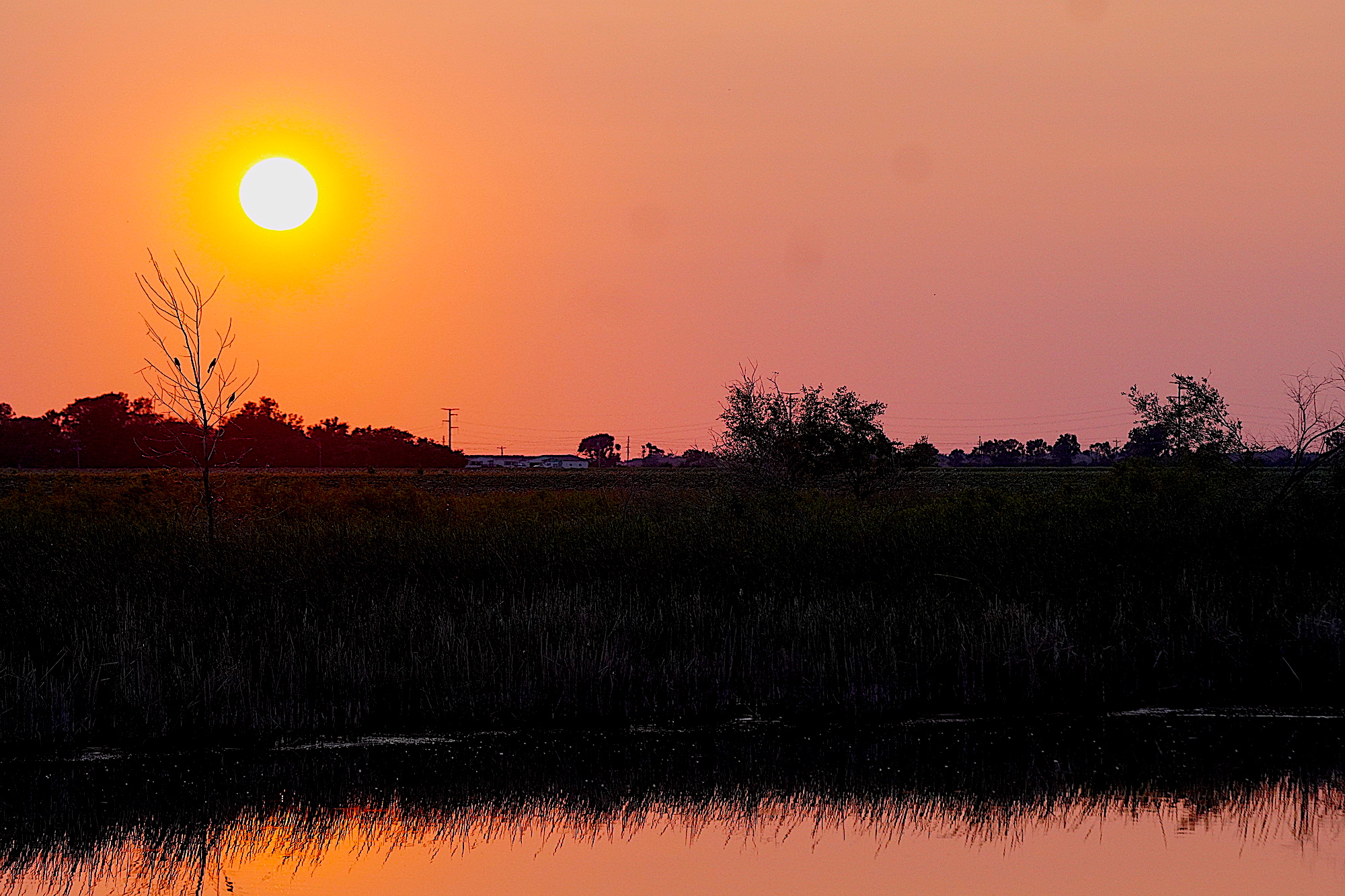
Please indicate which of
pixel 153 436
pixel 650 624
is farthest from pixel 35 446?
pixel 650 624

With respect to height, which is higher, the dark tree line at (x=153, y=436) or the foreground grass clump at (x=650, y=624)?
the dark tree line at (x=153, y=436)

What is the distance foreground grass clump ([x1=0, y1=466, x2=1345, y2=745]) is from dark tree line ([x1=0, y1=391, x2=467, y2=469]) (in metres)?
63.7

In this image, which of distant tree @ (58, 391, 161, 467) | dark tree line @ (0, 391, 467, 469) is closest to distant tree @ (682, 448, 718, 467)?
dark tree line @ (0, 391, 467, 469)

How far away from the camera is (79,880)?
651cm

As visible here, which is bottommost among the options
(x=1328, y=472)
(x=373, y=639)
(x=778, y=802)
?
(x=778, y=802)

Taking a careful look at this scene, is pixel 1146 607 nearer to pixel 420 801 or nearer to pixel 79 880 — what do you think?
pixel 420 801

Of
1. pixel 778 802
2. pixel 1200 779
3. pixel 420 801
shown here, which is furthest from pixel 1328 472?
pixel 420 801

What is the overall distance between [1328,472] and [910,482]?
1505 cm

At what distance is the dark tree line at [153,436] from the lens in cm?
10281

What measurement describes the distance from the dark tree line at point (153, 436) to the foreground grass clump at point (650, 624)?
6371 cm

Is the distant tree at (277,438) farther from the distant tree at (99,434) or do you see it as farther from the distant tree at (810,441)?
the distant tree at (810,441)

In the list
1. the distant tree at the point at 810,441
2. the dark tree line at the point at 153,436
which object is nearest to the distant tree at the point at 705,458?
the distant tree at the point at 810,441

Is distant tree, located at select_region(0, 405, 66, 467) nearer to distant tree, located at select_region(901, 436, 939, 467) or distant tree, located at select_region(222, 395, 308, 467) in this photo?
distant tree, located at select_region(222, 395, 308, 467)

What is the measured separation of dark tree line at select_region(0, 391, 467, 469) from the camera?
103 m
